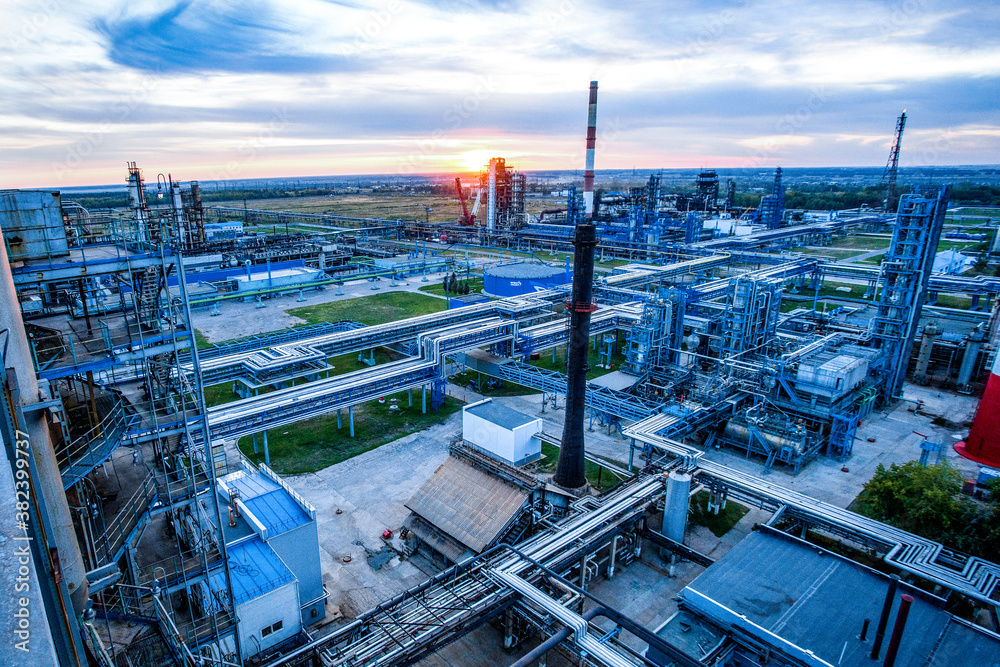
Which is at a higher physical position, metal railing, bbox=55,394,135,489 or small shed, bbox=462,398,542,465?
metal railing, bbox=55,394,135,489

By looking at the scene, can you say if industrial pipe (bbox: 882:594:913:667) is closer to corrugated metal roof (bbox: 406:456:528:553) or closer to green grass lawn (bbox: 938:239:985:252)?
corrugated metal roof (bbox: 406:456:528:553)

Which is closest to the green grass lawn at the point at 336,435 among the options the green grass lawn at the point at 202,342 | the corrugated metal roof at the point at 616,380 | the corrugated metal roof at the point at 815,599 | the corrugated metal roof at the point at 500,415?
the corrugated metal roof at the point at 500,415

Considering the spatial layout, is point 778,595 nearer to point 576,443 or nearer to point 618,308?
point 576,443

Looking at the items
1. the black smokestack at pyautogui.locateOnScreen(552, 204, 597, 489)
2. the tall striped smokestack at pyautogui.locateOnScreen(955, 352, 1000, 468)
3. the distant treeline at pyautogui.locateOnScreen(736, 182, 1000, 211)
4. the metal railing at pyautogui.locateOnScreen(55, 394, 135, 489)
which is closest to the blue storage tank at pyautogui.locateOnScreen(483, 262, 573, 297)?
the black smokestack at pyautogui.locateOnScreen(552, 204, 597, 489)

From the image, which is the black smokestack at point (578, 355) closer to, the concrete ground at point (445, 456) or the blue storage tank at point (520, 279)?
the concrete ground at point (445, 456)

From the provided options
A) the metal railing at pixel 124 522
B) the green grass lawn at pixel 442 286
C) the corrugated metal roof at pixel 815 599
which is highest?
the metal railing at pixel 124 522

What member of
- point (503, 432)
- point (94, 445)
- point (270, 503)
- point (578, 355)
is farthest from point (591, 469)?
point (94, 445)

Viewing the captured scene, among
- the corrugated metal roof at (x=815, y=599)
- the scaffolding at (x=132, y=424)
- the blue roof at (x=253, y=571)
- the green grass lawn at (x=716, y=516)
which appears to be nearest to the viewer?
the scaffolding at (x=132, y=424)

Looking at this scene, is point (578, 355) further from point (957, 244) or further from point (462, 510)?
point (957, 244)
